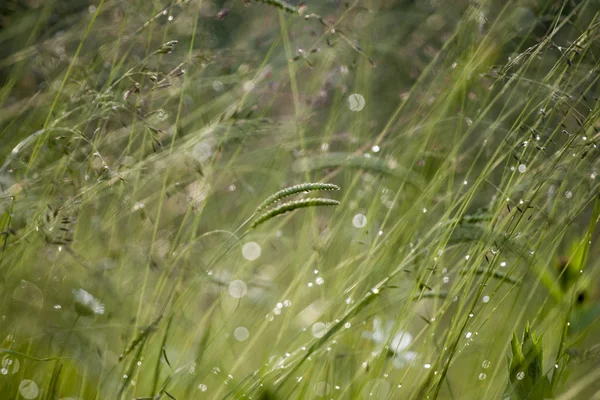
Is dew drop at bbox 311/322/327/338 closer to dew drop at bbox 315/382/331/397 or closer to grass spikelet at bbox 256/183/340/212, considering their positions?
dew drop at bbox 315/382/331/397

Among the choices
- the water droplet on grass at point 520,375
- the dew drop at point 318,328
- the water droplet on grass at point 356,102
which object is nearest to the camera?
the water droplet on grass at point 520,375

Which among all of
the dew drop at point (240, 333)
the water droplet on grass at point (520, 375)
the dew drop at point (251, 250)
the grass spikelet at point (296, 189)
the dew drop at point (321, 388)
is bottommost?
the dew drop at point (251, 250)

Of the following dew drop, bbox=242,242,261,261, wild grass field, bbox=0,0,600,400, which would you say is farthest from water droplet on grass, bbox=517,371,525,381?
dew drop, bbox=242,242,261,261

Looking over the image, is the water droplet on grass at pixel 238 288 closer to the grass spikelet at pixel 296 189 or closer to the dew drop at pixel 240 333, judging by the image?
the dew drop at pixel 240 333

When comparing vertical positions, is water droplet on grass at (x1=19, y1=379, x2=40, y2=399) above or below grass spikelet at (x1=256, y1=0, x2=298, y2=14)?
below

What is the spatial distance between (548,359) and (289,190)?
0.60m

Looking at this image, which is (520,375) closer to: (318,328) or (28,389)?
(318,328)

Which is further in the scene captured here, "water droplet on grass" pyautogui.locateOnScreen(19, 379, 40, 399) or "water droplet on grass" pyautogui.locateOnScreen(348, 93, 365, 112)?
"water droplet on grass" pyautogui.locateOnScreen(348, 93, 365, 112)

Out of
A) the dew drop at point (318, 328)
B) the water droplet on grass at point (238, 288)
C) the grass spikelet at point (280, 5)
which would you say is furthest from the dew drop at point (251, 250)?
the grass spikelet at point (280, 5)

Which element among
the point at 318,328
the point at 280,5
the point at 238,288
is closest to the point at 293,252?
the point at 238,288

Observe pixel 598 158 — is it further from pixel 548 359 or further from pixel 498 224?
pixel 548 359

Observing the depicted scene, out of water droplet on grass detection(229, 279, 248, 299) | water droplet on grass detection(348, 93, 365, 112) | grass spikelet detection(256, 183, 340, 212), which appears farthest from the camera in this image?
water droplet on grass detection(348, 93, 365, 112)

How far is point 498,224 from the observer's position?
1023mm

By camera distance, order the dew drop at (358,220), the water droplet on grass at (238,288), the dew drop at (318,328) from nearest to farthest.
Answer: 1. the dew drop at (318,328)
2. the water droplet on grass at (238,288)
3. the dew drop at (358,220)
